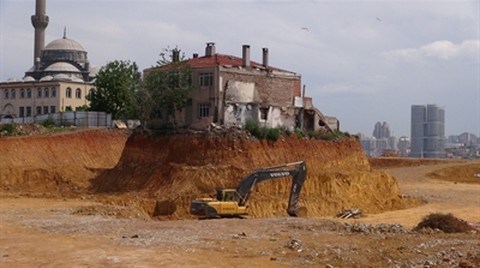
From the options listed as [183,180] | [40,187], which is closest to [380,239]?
[183,180]

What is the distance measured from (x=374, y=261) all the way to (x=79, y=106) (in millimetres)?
77205

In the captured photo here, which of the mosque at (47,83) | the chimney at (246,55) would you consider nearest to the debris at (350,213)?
the chimney at (246,55)

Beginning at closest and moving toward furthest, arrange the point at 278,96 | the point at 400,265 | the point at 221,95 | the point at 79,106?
the point at 400,265 → the point at 221,95 → the point at 278,96 → the point at 79,106

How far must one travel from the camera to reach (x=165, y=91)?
158 ft

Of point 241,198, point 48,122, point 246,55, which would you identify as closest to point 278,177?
point 241,198

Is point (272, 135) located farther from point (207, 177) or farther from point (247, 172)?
point (207, 177)

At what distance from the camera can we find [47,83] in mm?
93375

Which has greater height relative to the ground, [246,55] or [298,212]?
[246,55]

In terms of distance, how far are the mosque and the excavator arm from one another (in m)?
58.4

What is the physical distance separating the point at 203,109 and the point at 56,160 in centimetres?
1522

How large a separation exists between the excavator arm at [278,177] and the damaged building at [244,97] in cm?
982

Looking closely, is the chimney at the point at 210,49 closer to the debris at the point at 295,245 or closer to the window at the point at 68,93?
the debris at the point at 295,245

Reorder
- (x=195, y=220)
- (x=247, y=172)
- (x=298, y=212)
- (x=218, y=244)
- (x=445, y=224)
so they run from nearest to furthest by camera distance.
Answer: (x=218, y=244) → (x=445, y=224) → (x=195, y=220) → (x=298, y=212) → (x=247, y=172)

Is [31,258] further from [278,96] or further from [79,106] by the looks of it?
[79,106]
